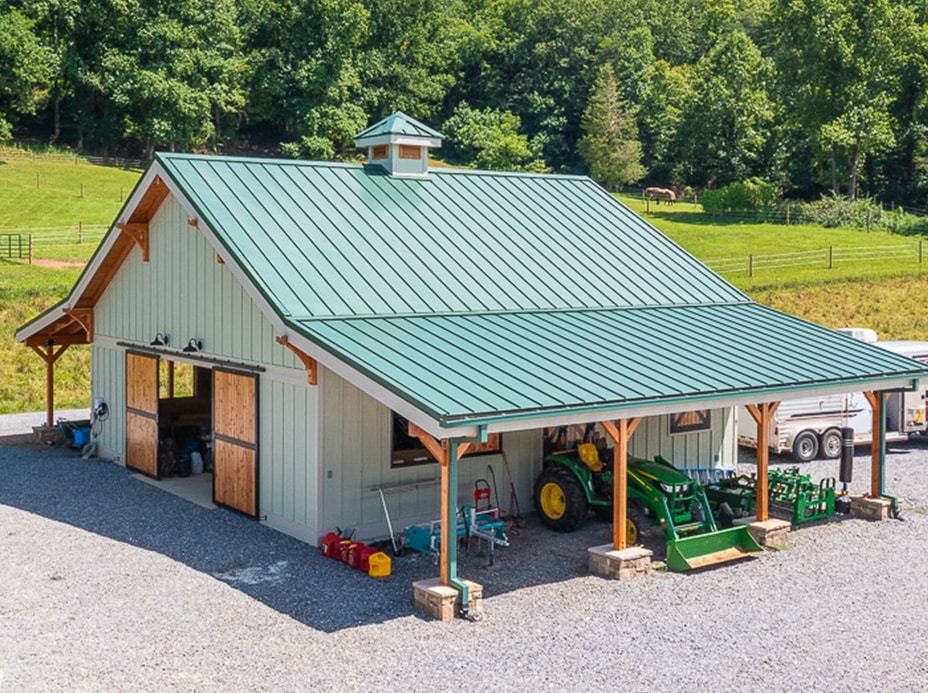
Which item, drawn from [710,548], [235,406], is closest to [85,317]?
[235,406]

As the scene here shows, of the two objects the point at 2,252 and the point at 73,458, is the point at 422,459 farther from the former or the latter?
the point at 2,252

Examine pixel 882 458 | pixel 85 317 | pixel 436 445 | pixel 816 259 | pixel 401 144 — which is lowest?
pixel 882 458

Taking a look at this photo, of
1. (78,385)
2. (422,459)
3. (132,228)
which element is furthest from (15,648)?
(78,385)

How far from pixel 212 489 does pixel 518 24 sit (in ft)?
259

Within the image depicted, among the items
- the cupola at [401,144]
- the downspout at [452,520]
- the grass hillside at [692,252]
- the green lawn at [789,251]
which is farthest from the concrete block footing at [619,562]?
the green lawn at [789,251]

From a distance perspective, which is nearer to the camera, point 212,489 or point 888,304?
point 212,489

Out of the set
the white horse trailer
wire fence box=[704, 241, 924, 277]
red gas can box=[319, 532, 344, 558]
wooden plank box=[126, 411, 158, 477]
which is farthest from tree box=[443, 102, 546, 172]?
red gas can box=[319, 532, 344, 558]

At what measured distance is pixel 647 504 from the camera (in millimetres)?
13422

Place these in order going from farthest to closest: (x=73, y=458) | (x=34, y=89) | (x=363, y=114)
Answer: (x=363, y=114)
(x=34, y=89)
(x=73, y=458)

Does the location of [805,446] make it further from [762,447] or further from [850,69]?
[850,69]

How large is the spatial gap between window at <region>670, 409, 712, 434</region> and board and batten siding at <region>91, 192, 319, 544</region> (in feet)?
20.9

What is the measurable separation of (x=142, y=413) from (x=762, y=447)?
410 inches

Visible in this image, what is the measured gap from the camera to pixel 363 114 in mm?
70375

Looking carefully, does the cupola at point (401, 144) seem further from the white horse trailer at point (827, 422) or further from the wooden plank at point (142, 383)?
the white horse trailer at point (827, 422)
